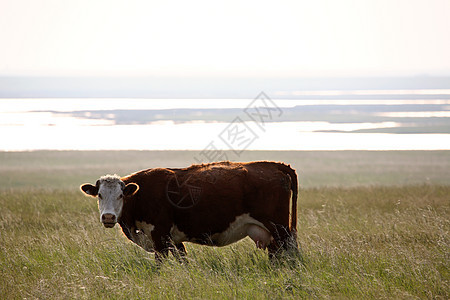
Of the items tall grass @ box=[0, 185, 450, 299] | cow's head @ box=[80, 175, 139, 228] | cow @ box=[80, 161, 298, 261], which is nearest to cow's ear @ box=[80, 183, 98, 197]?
cow @ box=[80, 161, 298, 261]

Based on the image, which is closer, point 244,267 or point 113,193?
point 244,267

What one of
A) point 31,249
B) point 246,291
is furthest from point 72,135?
point 246,291

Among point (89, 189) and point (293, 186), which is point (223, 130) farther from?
point (89, 189)

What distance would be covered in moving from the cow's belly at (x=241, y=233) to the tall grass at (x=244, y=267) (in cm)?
21

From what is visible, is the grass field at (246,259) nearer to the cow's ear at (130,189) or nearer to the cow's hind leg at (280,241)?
the cow's hind leg at (280,241)

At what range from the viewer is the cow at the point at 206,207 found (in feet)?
32.1

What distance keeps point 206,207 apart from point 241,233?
689 millimetres

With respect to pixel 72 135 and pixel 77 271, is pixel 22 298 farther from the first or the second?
pixel 72 135

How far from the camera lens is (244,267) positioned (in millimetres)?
9320

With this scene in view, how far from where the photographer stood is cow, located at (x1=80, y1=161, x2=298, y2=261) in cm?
977

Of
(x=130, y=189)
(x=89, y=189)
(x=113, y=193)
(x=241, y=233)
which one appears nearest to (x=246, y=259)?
(x=241, y=233)

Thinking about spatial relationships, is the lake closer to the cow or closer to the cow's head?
the cow

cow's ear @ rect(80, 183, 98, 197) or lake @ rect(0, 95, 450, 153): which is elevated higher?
cow's ear @ rect(80, 183, 98, 197)

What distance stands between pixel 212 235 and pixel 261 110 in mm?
63592
